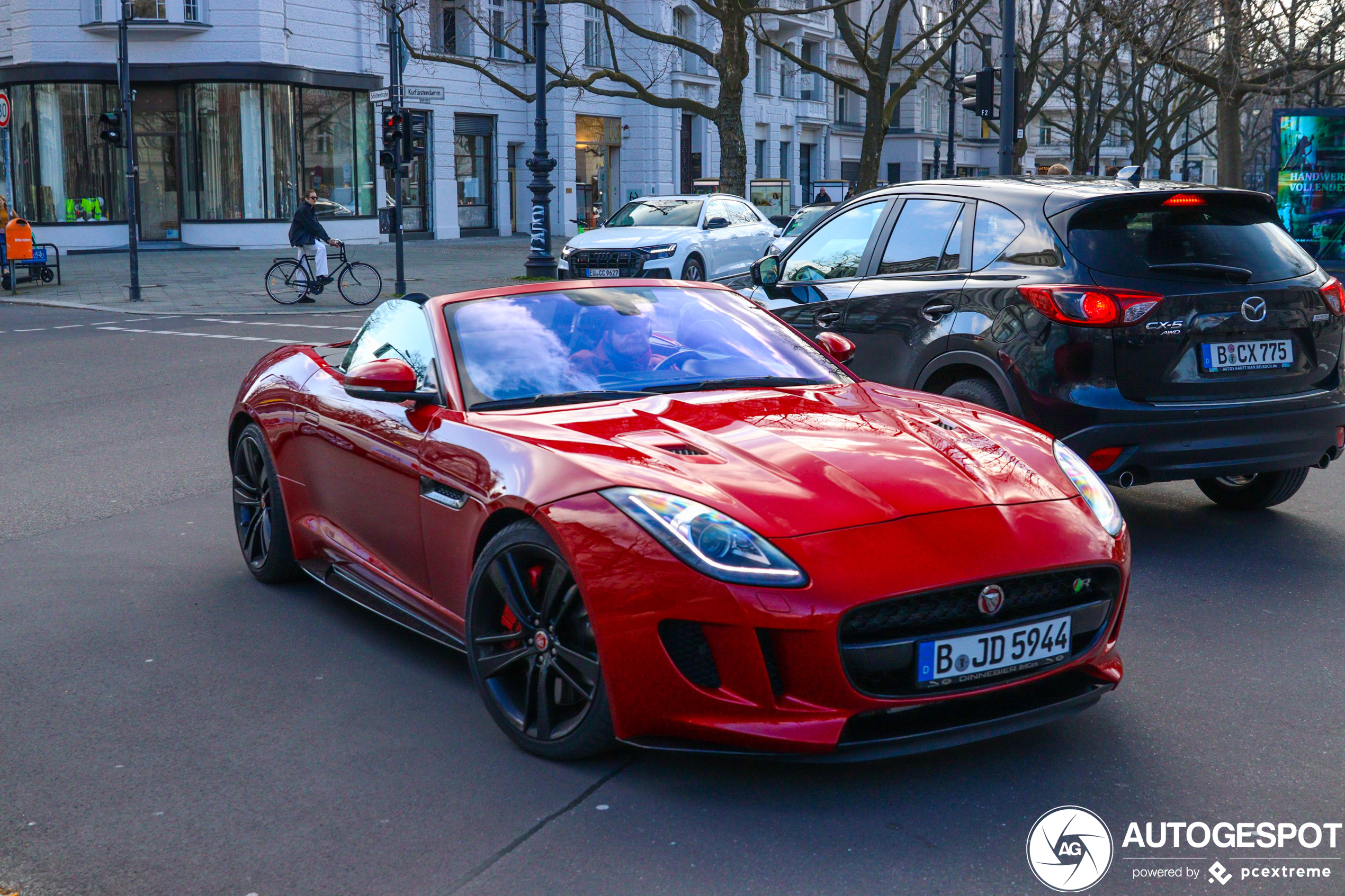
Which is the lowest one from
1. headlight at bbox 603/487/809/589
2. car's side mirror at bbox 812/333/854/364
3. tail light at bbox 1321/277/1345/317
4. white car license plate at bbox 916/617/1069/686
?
white car license plate at bbox 916/617/1069/686

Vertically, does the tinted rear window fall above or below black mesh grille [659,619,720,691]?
above

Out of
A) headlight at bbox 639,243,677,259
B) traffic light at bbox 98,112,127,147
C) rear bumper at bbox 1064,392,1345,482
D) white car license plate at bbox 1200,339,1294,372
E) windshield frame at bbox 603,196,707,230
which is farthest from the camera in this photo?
traffic light at bbox 98,112,127,147

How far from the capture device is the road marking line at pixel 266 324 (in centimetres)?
1777

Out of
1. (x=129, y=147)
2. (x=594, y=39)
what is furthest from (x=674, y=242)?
(x=594, y=39)

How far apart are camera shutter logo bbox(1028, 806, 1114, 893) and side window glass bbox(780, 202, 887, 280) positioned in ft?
14.9

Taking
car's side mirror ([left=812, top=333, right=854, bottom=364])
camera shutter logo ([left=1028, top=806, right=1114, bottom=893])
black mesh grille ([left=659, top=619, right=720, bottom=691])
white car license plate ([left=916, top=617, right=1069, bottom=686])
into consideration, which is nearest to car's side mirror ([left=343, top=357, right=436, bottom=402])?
black mesh grille ([left=659, top=619, right=720, bottom=691])

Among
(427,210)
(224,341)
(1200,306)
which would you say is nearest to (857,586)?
(1200,306)

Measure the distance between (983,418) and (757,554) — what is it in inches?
57.2

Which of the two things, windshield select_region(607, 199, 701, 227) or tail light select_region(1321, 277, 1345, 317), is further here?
windshield select_region(607, 199, 701, 227)

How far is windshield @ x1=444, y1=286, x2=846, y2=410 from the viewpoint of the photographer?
450 cm

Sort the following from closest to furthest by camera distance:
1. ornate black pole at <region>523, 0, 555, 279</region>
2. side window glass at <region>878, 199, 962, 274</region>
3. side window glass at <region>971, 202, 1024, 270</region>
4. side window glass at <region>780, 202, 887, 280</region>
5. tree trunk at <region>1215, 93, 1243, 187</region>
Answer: side window glass at <region>971, 202, 1024, 270</region>
side window glass at <region>878, 199, 962, 274</region>
side window glass at <region>780, 202, 887, 280</region>
tree trunk at <region>1215, 93, 1243, 187</region>
ornate black pole at <region>523, 0, 555, 279</region>

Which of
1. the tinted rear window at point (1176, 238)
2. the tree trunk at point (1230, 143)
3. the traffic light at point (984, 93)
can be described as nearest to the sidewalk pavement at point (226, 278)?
the traffic light at point (984, 93)

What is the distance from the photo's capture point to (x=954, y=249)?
22.4 feet

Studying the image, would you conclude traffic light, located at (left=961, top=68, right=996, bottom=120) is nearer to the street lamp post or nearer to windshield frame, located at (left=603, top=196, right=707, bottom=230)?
windshield frame, located at (left=603, top=196, right=707, bottom=230)
